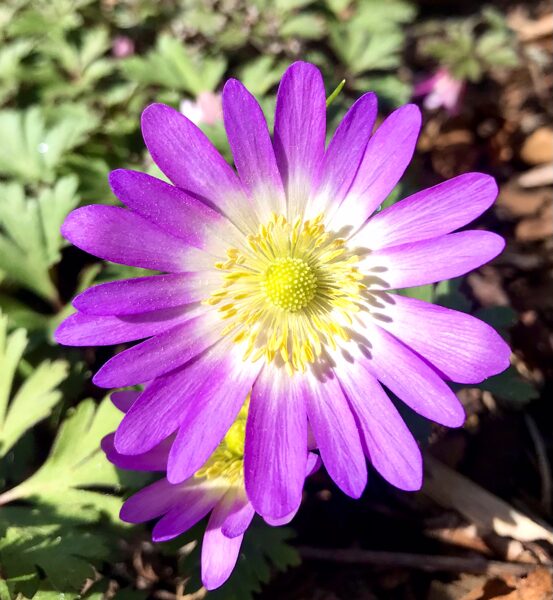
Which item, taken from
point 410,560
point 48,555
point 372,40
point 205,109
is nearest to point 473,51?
point 372,40

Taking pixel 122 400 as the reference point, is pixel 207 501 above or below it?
below

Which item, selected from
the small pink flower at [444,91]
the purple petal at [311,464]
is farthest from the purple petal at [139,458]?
the small pink flower at [444,91]

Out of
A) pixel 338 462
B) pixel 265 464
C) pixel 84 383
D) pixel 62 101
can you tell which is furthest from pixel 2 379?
pixel 62 101

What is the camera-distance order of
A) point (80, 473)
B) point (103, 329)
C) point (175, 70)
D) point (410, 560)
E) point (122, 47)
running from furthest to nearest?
point (122, 47) → point (175, 70) → point (410, 560) → point (80, 473) → point (103, 329)

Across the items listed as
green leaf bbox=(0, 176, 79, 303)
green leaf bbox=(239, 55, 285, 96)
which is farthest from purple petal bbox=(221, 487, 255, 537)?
green leaf bbox=(239, 55, 285, 96)

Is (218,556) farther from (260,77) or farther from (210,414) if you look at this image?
(260,77)
